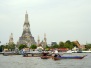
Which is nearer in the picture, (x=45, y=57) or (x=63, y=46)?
(x=45, y=57)

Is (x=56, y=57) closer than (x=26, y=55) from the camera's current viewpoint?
Yes

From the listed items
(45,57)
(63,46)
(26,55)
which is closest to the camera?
(45,57)

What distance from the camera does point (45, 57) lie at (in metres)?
88.5

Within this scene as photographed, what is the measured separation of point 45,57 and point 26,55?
85.8 ft

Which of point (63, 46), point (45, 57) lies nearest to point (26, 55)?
point (45, 57)

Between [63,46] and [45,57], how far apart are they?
354ft

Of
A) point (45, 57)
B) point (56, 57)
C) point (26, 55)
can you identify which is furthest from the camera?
point (26, 55)

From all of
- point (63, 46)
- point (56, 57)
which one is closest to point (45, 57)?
point (56, 57)

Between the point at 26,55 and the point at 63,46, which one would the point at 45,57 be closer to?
the point at 26,55

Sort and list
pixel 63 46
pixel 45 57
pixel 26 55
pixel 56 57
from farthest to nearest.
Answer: pixel 63 46 → pixel 26 55 → pixel 45 57 → pixel 56 57

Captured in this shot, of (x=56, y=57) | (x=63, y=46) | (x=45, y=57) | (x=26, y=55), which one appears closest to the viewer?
(x=56, y=57)

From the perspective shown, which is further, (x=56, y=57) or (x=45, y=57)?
(x=45, y=57)

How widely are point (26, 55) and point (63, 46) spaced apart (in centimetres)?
8396

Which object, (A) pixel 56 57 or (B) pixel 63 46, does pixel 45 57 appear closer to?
(A) pixel 56 57
